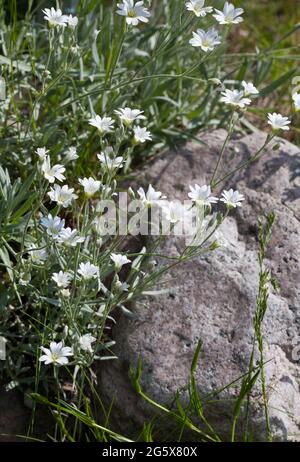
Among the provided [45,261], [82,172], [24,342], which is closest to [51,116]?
[82,172]

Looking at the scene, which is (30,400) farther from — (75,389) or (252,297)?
(252,297)

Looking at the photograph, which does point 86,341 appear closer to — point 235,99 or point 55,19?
point 235,99

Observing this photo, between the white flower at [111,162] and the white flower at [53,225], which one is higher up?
the white flower at [111,162]

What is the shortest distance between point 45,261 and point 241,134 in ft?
4.58

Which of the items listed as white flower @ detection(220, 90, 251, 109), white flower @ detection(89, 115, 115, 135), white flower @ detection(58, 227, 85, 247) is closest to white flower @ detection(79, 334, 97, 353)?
white flower @ detection(58, 227, 85, 247)

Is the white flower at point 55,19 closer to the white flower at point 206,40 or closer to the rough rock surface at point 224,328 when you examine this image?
the white flower at point 206,40

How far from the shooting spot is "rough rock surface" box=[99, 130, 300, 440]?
3.02 metres

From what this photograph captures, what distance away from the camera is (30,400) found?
3113 mm

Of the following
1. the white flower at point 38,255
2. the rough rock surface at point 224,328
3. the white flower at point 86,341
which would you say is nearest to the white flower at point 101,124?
the white flower at point 38,255

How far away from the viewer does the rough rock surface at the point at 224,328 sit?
3.02 metres

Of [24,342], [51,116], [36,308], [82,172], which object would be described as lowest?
[24,342]

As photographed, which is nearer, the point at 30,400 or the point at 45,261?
the point at 45,261

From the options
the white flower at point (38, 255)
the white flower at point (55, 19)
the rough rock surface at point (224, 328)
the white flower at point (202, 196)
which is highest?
the white flower at point (55, 19)

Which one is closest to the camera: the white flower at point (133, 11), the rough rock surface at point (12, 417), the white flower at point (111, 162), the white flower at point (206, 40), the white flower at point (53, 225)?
the white flower at point (53, 225)
